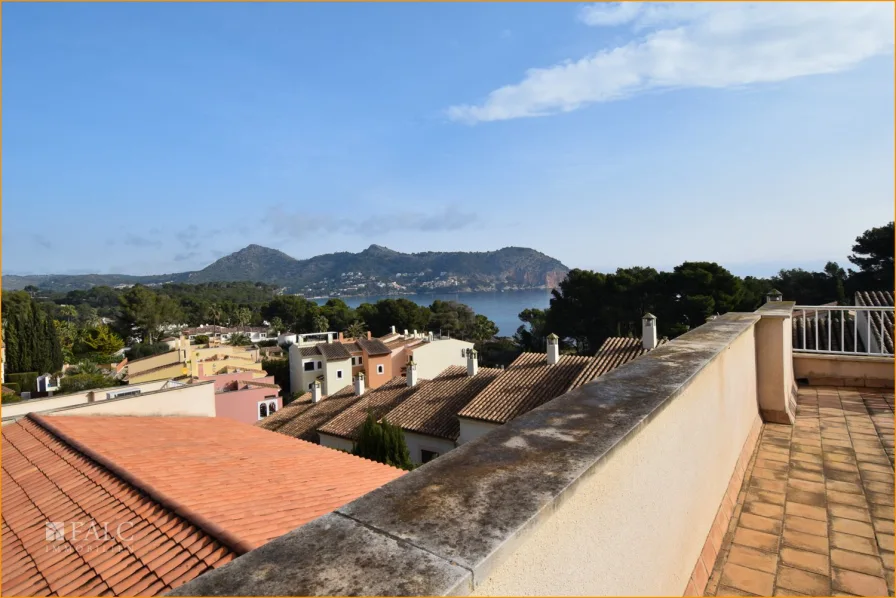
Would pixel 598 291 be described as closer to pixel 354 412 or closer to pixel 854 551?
pixel 354 412

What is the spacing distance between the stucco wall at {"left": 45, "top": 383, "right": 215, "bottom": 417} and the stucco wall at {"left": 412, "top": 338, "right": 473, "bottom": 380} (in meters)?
24.4

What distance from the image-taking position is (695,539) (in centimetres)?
213

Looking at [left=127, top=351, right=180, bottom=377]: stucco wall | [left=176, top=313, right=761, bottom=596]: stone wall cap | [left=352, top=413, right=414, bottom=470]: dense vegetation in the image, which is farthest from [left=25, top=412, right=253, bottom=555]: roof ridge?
[left=127, top=351, right=180, bottom=377]: stucco wall

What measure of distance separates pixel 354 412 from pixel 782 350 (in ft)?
53.8

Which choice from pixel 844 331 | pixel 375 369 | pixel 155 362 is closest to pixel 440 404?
pixel 844 331

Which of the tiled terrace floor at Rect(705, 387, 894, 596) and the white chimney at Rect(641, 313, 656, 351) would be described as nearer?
the tiled terrace floor at Rect(705, 387, 894, 596)

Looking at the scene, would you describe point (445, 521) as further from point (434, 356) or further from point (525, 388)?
point (434, 356)

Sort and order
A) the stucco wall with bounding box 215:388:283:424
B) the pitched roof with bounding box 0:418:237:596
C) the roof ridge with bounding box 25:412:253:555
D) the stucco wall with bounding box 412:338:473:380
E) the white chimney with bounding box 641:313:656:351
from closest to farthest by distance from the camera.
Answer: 1. the pitched roof with bounding box 0:418:237:596
2. the roof ridge with bounding box 25:412:253:555
3. the white chimney with bounding box 641:313:656:351
4. the stucco wall with bounding box 215:388:283:424
5. the stucco wall with bounding box 412:338:473:380

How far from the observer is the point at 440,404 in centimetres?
1641

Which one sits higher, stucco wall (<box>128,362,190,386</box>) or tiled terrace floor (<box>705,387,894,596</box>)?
tiled terrace floor (<box>705,387,894,596</box>)

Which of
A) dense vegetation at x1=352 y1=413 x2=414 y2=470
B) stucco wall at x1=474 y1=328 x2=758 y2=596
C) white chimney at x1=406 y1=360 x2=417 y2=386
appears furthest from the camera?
white chimney at x1=406 y1=360 x2=417 y2=386

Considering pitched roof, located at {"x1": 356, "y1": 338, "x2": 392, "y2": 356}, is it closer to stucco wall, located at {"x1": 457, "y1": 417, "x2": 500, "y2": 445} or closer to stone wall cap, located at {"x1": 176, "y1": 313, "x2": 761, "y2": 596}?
stucco wall, located at {"x1": 457, "y1": 417, "x2": 500, "y2": 445}

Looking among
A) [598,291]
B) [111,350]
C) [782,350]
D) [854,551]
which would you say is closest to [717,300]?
[598,291]

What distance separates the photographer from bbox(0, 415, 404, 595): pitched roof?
3.11m
